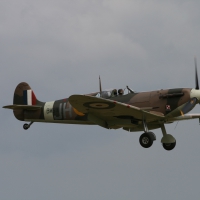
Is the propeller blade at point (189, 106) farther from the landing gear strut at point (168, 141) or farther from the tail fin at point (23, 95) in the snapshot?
the tail fin at point (23, 95)

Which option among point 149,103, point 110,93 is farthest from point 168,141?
point 110,93

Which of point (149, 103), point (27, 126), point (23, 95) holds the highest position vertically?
point (23, 95)

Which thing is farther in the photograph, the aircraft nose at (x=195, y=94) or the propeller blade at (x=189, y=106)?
the aircraft nose at (x=195, y=94)

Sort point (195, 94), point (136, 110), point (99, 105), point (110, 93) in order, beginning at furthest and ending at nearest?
point (110, 93)
point (195, 94)
point (136, 110)
point (99, 105)

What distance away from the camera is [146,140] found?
Result: 2041 cm

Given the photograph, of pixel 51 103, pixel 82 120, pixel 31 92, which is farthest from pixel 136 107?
pixel 31 92

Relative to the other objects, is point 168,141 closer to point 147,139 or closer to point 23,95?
point 147,139

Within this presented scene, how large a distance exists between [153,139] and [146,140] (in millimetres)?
228

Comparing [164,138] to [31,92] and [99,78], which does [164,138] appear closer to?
[99,78]

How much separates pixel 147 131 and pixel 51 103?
4042 millimetres

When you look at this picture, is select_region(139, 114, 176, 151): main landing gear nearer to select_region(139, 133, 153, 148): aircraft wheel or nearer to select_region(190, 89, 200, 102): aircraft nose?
select_region(139, 133, 153, 148): aircraft wheel

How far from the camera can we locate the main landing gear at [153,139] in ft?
66.8

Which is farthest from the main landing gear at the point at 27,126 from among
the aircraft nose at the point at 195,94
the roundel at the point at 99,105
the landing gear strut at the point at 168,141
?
the aircraft nose at the point at 195,94

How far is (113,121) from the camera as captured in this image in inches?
835
